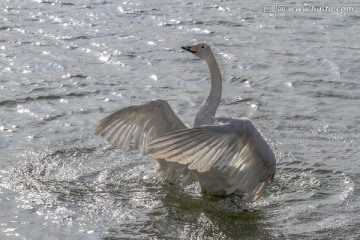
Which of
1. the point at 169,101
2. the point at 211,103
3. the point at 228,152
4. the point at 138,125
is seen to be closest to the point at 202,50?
the point at 211,103

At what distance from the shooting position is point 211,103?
929cm

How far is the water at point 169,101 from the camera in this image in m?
8.49

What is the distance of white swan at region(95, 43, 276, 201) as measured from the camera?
26.2 feet

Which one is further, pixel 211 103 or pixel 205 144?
pixel 211 103

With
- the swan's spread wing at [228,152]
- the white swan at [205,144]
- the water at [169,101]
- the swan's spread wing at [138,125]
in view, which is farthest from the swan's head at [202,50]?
the swan's spread wing at [228,152]

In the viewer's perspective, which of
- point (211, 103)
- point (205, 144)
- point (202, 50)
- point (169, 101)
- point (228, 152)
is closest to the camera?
point (205, 144)

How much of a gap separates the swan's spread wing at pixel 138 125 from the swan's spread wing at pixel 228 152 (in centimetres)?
74

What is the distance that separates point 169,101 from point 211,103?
2.13m

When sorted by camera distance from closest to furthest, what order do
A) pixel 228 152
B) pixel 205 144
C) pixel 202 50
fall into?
1. pixel 205 144
2. pixel 228 152
3. pixel 202 50

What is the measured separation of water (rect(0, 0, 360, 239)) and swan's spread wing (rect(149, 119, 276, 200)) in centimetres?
42

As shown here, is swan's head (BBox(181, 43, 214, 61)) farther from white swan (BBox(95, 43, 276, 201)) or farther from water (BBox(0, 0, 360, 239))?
water (BBox(0, 0, 360, 239))

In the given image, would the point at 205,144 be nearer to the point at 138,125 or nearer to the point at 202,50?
the point at 138,125

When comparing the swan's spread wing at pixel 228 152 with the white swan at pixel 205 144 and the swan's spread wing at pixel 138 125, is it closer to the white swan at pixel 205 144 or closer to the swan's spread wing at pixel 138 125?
the white swan at pixel 205 144

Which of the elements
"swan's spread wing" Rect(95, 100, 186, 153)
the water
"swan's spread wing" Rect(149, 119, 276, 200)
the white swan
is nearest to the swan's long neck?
the white swan
